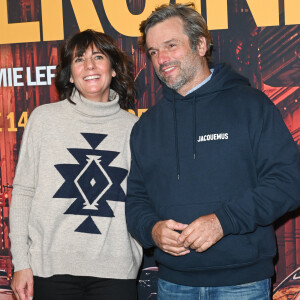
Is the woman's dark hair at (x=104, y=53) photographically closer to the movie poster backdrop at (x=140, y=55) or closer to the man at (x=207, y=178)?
the movie poster backdrop at (x=140, y=55)

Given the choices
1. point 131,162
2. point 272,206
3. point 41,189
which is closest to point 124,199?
point 131,162

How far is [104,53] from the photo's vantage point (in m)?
2.07

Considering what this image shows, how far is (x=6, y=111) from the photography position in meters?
2.55

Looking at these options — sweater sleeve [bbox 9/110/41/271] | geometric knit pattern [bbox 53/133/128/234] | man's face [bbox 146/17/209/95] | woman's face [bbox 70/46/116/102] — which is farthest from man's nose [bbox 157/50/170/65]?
sweater sleeve [bbox 9/110/41/271]

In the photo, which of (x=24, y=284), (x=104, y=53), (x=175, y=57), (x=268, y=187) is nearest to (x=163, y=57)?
(x=175, y=57)

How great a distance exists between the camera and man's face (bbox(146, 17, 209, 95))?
1852mm

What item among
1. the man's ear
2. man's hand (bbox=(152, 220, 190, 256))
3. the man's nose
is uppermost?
the man's ear

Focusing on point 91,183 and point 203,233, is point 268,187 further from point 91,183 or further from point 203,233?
point 91,183

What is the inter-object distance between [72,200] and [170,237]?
504 millimetres

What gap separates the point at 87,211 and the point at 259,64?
3.58ft

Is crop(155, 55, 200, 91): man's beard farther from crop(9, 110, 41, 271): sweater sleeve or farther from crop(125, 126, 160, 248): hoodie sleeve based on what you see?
crop(9, 110, 41, 271): sweater sleeve

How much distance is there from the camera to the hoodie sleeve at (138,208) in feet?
5.74

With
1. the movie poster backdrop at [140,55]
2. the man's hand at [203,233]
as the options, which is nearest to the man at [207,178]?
the man's hand at [203,233]

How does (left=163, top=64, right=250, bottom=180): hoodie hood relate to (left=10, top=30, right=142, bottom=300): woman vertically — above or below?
above
